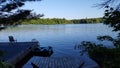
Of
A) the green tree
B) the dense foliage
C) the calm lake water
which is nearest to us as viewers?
the green tree

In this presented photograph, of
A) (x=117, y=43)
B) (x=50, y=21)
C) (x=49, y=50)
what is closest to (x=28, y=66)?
(x=49, y=50)

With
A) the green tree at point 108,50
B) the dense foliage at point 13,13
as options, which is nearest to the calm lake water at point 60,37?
the dense foliage at point 13,13

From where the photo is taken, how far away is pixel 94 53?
5.30m

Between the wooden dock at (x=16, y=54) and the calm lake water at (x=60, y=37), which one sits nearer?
the wooden dock at (x=16, y=54)

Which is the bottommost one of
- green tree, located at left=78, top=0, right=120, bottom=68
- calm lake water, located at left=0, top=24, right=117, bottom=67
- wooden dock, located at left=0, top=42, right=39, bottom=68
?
calm lake water, located at left=0, top=24, right=117, bottom=67

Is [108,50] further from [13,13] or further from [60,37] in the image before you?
[60,37]

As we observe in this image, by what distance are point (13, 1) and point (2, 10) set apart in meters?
0.82

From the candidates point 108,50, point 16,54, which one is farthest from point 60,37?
point 108,50

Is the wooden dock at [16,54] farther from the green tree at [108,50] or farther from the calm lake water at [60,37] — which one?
the green tree at [108,50]

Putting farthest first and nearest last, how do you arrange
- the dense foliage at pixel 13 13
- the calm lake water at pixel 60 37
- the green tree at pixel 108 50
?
the calm lake water at pixel 60 37 → the dense foliage at pixel 13 13 → the green tree at pixel 108 50

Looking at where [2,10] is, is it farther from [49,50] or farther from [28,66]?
[49,50]

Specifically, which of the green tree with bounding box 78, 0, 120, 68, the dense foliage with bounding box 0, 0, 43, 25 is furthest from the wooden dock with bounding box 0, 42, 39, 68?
the green tree with bounding box 78, 0, 120, 68

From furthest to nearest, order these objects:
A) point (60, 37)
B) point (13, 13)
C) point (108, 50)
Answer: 1. point (60, 37)
2. point (13, 13)
3. point (108, 50)

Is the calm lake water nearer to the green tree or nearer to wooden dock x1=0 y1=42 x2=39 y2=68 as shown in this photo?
wooden dock x1=0 y1=42 x2=39 y2=68
